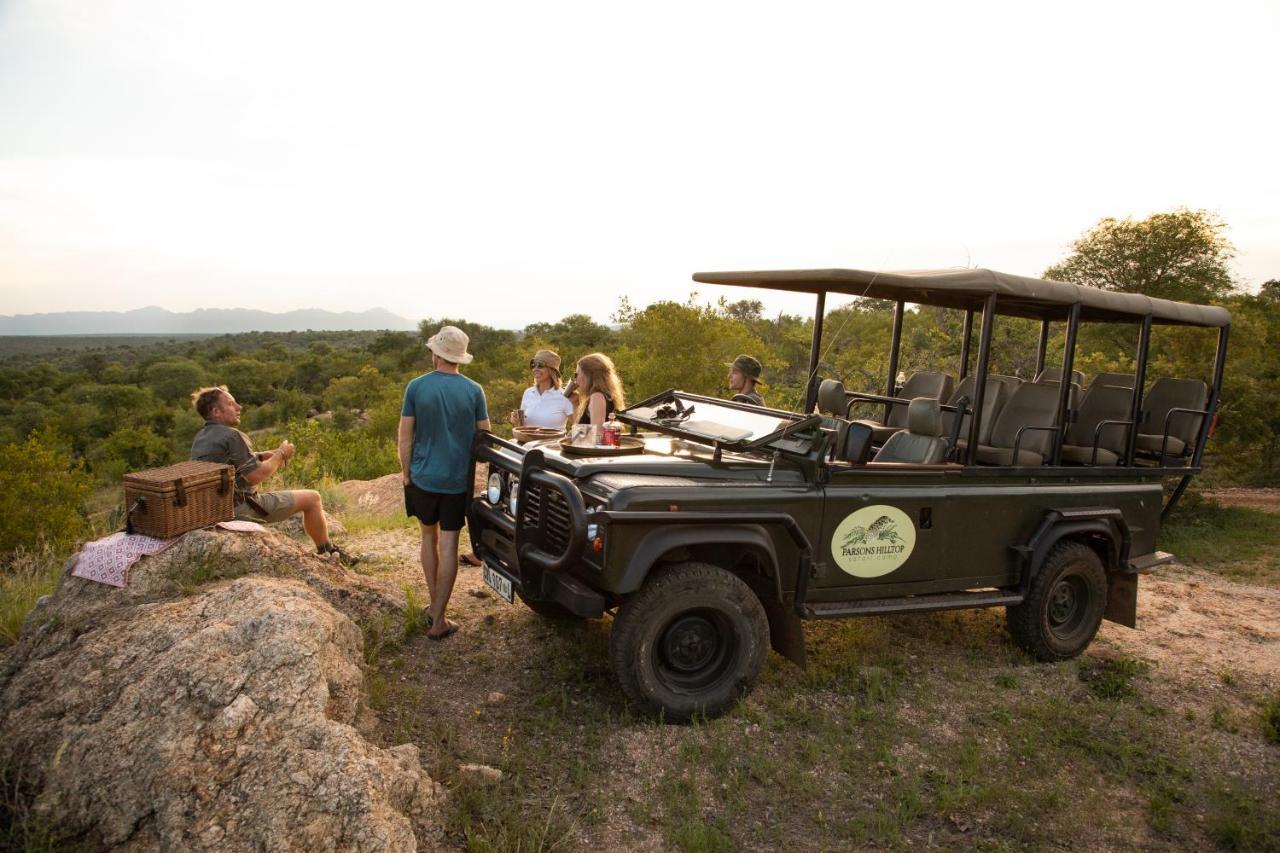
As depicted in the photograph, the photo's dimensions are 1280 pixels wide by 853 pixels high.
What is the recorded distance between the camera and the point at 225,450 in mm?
5559

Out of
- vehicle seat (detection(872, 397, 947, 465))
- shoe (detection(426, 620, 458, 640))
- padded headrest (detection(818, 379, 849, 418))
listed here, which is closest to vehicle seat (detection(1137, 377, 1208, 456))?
vehicle seat (detection(872, 397, 947, 465))

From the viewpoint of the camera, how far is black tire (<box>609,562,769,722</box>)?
14.1ft

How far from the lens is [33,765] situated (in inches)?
128

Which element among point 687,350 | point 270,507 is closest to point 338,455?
point 687,350

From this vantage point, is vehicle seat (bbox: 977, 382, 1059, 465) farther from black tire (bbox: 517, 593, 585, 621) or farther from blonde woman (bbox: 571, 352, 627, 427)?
black tire (bbox: 517, 593, 585, 621)

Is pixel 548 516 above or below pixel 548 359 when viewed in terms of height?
below

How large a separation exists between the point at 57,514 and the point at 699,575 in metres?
7.82

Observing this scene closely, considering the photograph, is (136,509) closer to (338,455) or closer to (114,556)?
(114,556)

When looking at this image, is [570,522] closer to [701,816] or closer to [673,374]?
[701,816]

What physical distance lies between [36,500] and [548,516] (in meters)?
7.60

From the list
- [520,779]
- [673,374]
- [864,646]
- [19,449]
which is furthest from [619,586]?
[673,374]

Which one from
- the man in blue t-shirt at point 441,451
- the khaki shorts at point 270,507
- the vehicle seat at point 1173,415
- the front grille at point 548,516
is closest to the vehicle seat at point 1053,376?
the vehicle seat at point 1173,415

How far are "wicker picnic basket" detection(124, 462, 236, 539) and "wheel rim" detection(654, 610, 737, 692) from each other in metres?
2.71

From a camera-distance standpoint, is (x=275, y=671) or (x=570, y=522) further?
(x=570, y=522)
